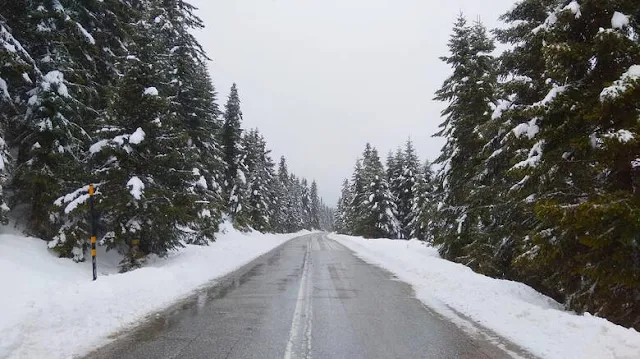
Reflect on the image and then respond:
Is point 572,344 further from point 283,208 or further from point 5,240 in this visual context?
point 283,208

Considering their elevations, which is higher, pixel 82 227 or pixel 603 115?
pixel 603 115

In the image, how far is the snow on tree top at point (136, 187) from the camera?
46.8ft

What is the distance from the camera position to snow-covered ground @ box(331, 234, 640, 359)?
6.19m

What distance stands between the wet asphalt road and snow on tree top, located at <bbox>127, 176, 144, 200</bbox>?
13.4 ft

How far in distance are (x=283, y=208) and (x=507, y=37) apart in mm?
66713

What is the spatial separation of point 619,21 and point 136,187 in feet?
43.1

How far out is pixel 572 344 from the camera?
645 centimetres

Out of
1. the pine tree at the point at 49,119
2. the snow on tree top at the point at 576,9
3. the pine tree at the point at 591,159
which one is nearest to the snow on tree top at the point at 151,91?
the pine tree at the point at 49,119

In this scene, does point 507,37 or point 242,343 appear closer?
point 242,343

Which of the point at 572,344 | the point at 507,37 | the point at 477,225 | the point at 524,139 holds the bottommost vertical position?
the point at 572,344

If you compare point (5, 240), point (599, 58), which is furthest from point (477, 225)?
point (5, 240)

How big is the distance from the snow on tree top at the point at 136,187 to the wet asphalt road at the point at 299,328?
4088 mm

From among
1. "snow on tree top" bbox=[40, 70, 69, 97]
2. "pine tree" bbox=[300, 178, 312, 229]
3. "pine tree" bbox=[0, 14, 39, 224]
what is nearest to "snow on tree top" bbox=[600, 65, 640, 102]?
"pine tree" bbox=[0, 14, 39, 224]

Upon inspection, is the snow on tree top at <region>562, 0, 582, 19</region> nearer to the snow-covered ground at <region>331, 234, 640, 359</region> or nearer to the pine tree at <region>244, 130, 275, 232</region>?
the snow-covered ground at <region>331, 234, 640, 359</region>
